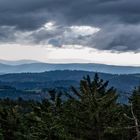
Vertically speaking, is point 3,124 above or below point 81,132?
below

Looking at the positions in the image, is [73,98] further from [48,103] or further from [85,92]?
[48,103]

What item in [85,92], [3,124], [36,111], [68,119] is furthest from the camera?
[3,124]

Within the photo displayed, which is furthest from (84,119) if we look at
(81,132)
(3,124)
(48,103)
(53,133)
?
(3,124)

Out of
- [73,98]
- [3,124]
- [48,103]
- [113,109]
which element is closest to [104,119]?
[113,109]

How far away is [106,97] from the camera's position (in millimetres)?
29219

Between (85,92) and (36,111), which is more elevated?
(85,92)

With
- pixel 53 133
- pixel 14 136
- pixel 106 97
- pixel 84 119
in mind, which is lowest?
pixel 14 136

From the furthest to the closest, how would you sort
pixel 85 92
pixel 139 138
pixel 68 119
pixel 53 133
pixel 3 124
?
pixel 3 124 < pixel 53 133 < pixel 68 119 < pixel 85 92 < pixel 139 138

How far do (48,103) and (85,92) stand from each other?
59.8ft

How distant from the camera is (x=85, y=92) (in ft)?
95.7

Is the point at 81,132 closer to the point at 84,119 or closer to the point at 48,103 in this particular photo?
the point at 84,119

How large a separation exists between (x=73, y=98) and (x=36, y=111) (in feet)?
57.0

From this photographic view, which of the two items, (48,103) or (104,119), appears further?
(48,103)

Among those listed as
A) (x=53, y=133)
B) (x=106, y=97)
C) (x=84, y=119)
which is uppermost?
(x=106, y=97)
